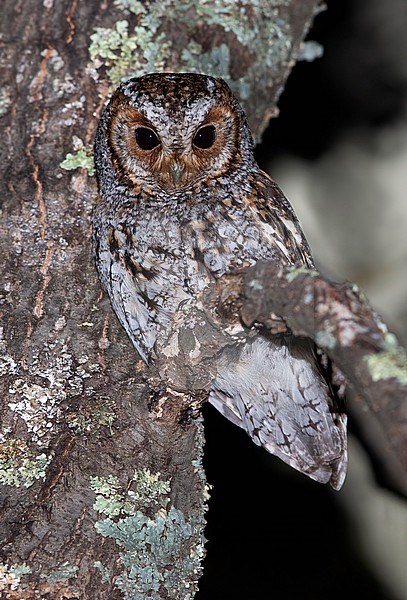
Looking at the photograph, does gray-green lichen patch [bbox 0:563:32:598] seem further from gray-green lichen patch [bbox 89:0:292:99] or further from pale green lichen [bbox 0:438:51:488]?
gray-green lichen patch [bbox 89:0:292:99]

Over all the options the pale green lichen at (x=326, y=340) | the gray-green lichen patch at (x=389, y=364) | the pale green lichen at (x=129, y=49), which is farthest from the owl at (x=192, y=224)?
the gray-green lichen patch at (x=389, y=364)

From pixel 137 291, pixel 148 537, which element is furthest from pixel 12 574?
pixel 137 291

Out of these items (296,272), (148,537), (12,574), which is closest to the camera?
(296,272)

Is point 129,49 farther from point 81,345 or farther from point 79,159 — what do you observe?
point 81,345

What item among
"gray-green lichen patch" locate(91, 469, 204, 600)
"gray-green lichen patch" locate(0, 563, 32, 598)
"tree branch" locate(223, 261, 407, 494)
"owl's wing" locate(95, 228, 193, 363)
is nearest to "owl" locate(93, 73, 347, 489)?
"owl's wing" locate(95, 228, 193, 363)

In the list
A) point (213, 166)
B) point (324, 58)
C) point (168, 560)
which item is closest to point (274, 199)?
point (213, 166)
